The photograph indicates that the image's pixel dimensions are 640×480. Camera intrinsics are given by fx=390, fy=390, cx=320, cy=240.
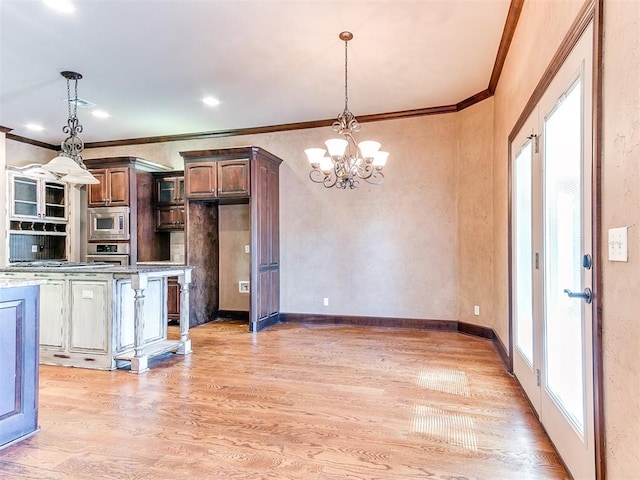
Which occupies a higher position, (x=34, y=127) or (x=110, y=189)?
(x=34, y=127)

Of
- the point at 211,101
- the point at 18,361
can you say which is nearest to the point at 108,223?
the point at 211,101

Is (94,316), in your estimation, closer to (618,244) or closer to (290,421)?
(290,421)

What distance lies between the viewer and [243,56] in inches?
151

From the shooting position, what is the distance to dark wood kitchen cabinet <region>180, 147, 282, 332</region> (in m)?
5.32

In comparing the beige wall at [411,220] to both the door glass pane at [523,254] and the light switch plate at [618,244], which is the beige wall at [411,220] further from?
the light switch plate at [618,244]

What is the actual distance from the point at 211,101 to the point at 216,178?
1.03 meters

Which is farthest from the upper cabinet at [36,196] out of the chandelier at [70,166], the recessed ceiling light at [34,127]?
the chandelier at [70,166]

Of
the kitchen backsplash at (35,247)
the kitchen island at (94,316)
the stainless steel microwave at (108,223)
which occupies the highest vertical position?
the stainless steel microwave at (108,223)

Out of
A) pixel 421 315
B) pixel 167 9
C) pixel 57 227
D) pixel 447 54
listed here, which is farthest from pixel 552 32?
pixel 57 227

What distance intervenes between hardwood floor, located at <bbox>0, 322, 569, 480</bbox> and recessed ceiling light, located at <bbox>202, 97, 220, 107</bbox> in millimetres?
3112

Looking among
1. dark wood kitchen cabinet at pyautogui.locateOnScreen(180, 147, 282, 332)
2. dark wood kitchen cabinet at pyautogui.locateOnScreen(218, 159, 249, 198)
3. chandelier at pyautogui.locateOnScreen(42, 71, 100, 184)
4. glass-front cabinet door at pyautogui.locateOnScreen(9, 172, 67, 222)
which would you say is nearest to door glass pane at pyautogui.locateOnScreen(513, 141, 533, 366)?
dark wood kitchen cabinet at pyautogui.locateOnScreen(180, 147, 282, 332)

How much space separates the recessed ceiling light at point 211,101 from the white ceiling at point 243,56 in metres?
0.09

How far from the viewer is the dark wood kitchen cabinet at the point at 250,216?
5324 millimetres

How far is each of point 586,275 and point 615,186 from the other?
0.46m
